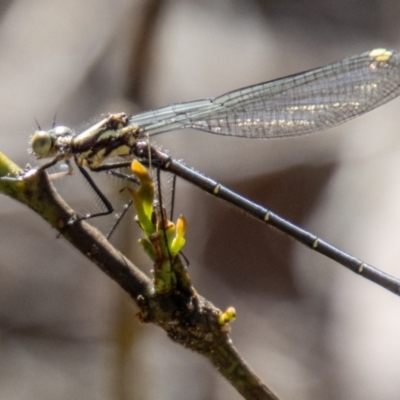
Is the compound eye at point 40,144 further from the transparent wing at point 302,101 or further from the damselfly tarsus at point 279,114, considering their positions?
the transparent wing at point 302,101

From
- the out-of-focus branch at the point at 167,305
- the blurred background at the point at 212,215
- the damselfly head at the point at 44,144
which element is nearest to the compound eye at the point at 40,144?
the damselfly head at the point at 44,144

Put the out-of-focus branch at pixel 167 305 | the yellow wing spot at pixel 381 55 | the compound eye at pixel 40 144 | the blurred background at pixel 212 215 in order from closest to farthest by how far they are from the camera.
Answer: the out-of-focus branch at pixel 167 305
the compound eye at pixel 40 144
the yellow wing spot at pixel 381 55
the blurred background at pixel 212 215

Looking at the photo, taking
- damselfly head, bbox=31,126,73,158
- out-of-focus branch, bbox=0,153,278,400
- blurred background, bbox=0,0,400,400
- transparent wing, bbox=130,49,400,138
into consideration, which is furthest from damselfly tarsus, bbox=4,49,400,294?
out-of-focus branch, bbox=0,153,278,400

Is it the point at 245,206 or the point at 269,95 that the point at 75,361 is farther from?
the point at 269,95

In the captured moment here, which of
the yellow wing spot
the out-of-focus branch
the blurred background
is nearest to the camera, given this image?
the out-of-focus branch

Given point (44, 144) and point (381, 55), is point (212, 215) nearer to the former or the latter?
point (381, 55)

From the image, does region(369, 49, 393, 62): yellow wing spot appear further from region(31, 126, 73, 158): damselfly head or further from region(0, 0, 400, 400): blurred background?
region(31, 126, 73, 158): damselfly head

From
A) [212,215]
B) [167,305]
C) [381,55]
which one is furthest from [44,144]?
[212,215]

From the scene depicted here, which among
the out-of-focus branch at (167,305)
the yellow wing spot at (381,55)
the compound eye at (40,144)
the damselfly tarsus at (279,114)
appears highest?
the yellow wing spot at (381,55)

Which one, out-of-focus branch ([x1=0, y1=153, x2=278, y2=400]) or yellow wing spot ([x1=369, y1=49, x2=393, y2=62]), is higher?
yellow wing spot ([x1=369, y1=49, x2=393, y2=62])
